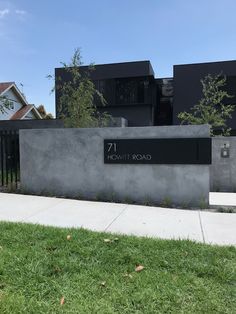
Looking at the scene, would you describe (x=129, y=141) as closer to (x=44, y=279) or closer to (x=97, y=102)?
(x=44, y=279)

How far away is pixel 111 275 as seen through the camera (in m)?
3.91

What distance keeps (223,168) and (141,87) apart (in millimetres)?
12415

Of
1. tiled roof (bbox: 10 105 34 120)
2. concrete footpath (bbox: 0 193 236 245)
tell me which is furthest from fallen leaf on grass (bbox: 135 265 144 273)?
tiled roof (bbox: 10 105 34 120)

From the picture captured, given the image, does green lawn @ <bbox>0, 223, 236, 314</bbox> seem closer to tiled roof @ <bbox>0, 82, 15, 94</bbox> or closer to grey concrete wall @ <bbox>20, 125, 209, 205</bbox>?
grey concrete wall @ <bbox>20, 125, 209, 205</bbox>

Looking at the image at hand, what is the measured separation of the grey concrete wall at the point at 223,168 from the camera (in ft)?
35.6

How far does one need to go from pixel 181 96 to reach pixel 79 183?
559 inches

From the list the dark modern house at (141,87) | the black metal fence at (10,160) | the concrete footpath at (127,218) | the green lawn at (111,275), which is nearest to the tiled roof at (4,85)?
the dark modern house at (141,87)

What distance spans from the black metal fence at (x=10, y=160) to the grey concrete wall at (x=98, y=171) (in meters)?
0.50

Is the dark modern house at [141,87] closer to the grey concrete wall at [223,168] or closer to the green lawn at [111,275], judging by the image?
the grey concrete wall at [223,168]

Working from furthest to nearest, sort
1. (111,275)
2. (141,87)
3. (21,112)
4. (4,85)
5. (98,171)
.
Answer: (21,112) → (4,85) → (141,87) → (98,171) → (111,275)

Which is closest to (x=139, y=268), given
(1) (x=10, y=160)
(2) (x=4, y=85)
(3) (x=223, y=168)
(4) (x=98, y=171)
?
(4) (x=98, y=171)

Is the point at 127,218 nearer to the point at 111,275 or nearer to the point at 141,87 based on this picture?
the point at 111,275

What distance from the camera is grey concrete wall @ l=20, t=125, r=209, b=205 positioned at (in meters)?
8.20

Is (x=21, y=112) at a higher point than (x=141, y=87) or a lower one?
lower
